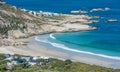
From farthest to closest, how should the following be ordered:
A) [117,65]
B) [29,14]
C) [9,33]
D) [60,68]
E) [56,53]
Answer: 1. [29,14]
2. [9,33]
3. [56,53]
4. [117,65]
5. [60,68]

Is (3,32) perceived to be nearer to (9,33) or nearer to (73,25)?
(9,33)

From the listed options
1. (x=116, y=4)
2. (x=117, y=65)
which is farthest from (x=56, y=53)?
(x=116, y=4)

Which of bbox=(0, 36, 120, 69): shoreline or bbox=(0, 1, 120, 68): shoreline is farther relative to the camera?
bbox=(0, 1, 120, 68): shoreline

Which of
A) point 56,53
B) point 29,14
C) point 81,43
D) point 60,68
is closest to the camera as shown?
point 60,68

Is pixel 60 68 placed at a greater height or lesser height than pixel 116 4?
lesser

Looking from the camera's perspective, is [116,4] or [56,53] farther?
[116,4]

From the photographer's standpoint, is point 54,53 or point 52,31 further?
point 52,31

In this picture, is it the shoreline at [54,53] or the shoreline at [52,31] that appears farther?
the shoreline at [52,31]

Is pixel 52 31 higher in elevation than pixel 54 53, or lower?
higher
